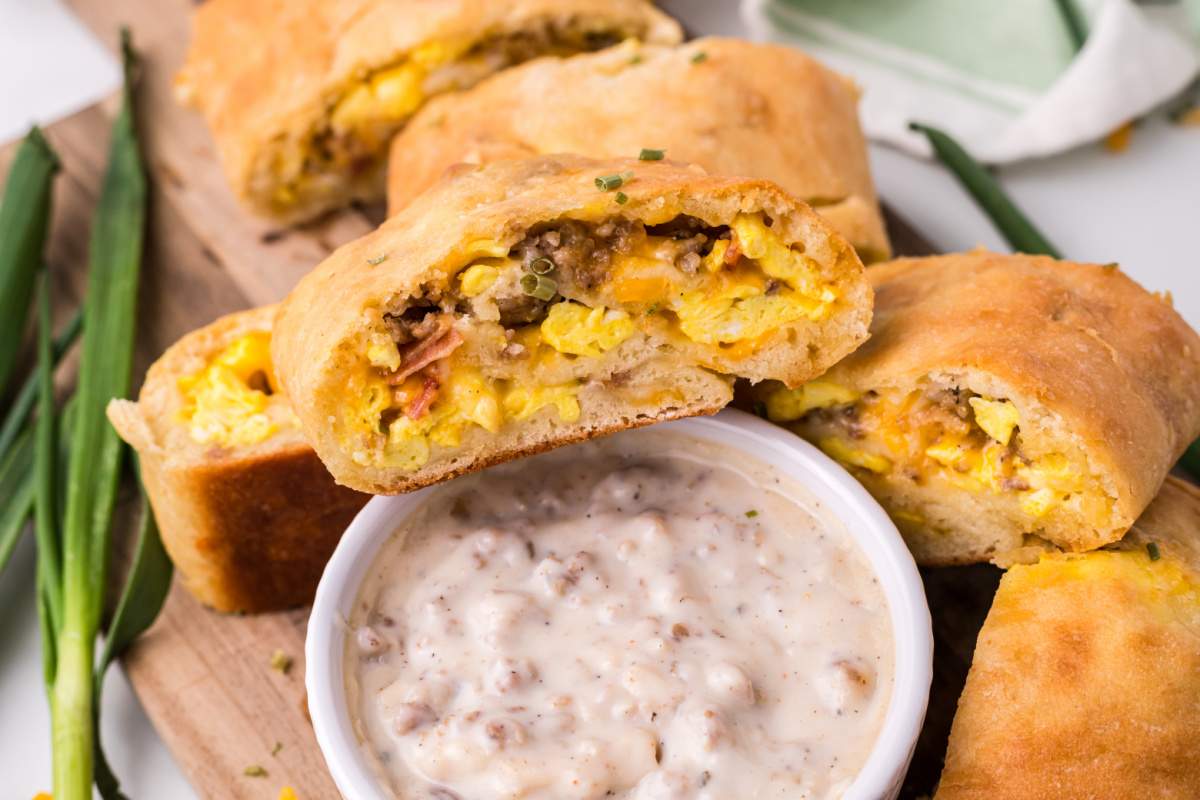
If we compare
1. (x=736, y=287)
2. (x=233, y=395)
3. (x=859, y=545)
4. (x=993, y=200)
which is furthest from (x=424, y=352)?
(x=993, y=200)

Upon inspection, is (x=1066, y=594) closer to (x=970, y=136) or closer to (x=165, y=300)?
(x=970, y=136)

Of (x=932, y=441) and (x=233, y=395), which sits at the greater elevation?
(x=233, y=395)

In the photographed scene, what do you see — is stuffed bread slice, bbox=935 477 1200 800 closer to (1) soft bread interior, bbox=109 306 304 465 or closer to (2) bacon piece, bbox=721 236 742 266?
(2) bacon piece, bbox=721 236 742 266

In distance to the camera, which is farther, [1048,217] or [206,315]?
[1048,217]

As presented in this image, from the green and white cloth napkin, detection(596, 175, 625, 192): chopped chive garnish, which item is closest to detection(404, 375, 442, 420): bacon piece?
detection(596, 175, 625, 192): chopped chive garnish

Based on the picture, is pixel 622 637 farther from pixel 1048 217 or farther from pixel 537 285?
pixel 1048 217

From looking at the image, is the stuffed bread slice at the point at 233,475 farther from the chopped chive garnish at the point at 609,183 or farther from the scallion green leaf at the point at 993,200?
the scallion green leaf at the point at 993,200
